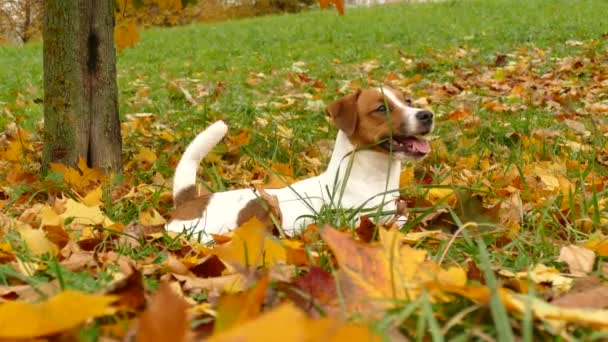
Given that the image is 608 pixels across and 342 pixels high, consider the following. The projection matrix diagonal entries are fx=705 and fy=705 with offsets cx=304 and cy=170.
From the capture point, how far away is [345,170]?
3.02 m

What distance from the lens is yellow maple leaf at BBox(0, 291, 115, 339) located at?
933mm

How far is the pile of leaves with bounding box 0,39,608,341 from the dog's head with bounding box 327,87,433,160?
22 cm

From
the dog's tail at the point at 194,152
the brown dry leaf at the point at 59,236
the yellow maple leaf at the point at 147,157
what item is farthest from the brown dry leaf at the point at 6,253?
the yellow maple leaf at the point at 147,157

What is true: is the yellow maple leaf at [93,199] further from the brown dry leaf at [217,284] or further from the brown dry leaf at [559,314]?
the brown dry leaf at [559,314]

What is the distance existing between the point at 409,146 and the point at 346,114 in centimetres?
32

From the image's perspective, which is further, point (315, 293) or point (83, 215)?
point (83, 215)

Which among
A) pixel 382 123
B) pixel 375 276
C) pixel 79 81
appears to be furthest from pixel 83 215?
pixel 375 276

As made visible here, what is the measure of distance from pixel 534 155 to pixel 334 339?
11.1ft

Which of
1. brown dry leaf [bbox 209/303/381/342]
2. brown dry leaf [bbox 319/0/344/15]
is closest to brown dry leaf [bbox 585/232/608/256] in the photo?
brown dry leaf [bbox 209/303/381/342]

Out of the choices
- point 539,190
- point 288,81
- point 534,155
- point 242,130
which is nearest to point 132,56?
point 288,81

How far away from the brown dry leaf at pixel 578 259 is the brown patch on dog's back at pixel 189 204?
169 cm

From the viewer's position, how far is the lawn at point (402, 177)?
1.25 metres

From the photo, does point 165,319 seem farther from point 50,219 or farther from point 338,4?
point 338,4

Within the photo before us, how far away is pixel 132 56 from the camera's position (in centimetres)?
1243
